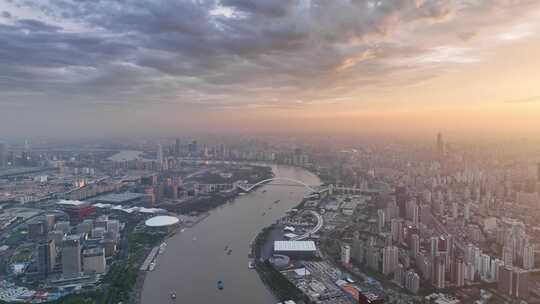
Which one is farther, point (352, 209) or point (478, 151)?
point (478, 151)

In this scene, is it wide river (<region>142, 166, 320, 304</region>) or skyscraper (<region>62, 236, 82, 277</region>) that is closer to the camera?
wide river (<region>142, 166, 320, 304</region>)

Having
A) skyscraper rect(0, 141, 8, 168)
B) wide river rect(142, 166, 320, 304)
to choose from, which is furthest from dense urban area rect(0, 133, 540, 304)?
skyscraper rect(0, 141, 8, 168)

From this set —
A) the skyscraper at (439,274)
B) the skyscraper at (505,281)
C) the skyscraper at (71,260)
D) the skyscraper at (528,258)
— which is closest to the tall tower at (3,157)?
the skyscraper at (71,260)

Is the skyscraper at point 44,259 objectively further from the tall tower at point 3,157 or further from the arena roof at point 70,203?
the tall tower at point 3,157

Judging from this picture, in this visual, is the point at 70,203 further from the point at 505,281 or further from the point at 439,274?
the point at 505,281

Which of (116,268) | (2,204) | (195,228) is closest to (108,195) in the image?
(2,204)

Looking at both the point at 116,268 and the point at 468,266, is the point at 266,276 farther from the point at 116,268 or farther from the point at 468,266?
the point at 468,266

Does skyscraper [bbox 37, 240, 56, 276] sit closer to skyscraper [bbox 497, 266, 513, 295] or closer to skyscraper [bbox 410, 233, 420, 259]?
skyscraper [bbox 410, 233, 420, 259]
